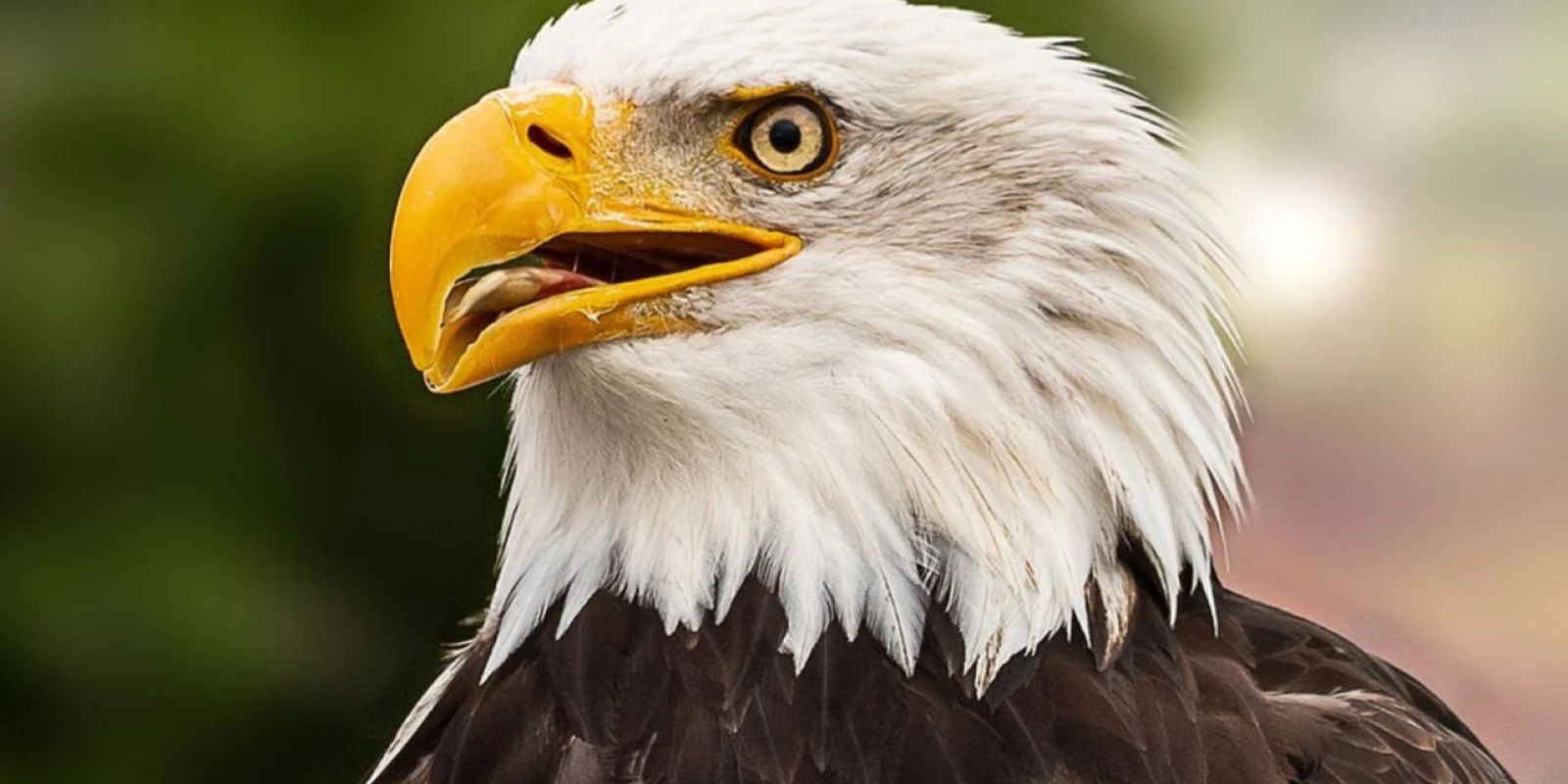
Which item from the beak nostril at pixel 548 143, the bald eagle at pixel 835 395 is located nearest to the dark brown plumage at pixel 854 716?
the bald eagle at pixel 835 395

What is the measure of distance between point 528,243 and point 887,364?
261 mm

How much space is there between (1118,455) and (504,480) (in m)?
0.53

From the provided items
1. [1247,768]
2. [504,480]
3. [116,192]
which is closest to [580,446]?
[504,480]

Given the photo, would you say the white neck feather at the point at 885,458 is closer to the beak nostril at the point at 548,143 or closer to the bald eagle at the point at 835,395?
the bald eagle at the point at 835,395

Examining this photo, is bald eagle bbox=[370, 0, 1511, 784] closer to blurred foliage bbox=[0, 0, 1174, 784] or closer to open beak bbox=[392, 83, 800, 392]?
open beak bbox=[392, 83, 800, 392]

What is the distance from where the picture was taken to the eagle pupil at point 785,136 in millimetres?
1333

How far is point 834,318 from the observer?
133 cm

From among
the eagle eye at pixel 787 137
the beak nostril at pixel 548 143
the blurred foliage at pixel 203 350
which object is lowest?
the blurred foliage at pixel 203 350

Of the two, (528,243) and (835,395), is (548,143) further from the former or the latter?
(835,395)

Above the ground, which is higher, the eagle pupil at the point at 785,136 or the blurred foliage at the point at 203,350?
the eagle pupil at the point at 785,136

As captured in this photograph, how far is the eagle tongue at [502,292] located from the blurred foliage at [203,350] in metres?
1.38

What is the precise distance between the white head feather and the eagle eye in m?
0.01

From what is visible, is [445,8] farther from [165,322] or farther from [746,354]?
[746,354]

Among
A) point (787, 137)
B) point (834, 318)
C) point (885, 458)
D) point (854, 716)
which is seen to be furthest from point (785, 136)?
point (854, 716)
